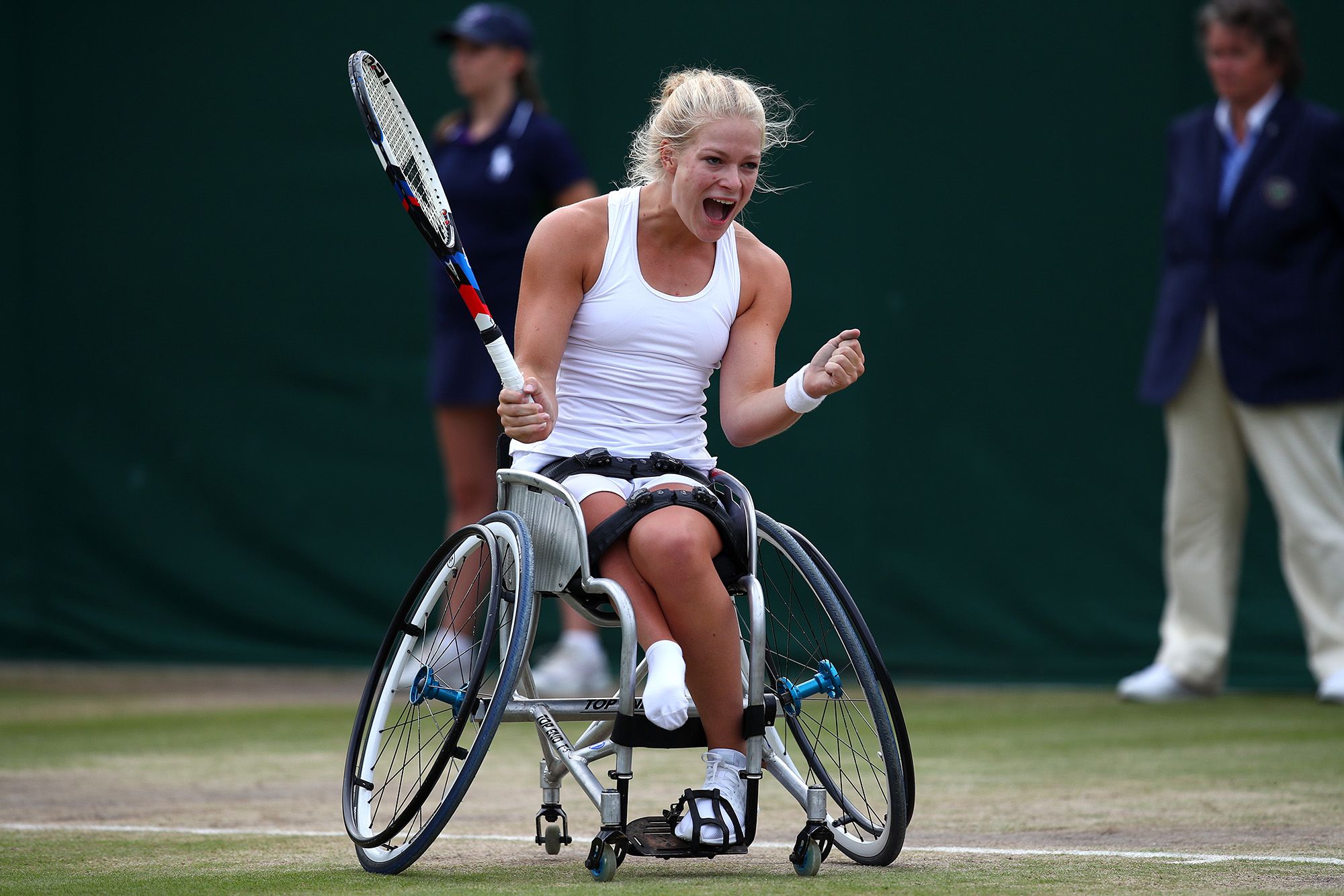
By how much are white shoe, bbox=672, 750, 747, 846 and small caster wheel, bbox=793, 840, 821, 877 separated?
0.36 feet

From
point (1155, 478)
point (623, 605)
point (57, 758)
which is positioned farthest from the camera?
point (1155, 478)

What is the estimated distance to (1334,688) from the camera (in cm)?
537

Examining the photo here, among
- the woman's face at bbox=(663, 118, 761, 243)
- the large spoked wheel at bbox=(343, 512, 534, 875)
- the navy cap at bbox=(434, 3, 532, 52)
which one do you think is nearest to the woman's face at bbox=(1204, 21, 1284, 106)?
the navy cap at bbox=(434, 3, 532, 52)

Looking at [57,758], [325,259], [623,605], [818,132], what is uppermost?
[818,132]

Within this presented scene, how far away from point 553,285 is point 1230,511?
10.0 ft

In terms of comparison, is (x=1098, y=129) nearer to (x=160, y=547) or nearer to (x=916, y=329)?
(x=916, y=329)

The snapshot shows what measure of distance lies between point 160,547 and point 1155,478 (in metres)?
3.45

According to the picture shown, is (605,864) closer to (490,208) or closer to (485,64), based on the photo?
(490,208)

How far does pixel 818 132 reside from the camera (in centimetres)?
636

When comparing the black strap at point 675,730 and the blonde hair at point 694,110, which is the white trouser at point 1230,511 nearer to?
the blonde hair at point 694,110

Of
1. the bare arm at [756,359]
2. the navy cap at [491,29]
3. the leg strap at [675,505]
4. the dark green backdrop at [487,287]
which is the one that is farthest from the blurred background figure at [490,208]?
the leg strap at [675,505]

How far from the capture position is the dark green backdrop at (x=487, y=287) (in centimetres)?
614

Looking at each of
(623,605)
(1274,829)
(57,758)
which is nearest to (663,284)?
(623,605)

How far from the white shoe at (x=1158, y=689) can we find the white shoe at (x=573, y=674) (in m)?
1.56
